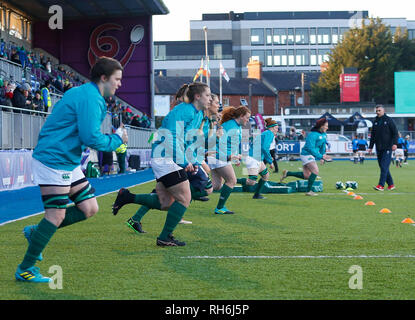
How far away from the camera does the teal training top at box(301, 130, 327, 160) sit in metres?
14.2

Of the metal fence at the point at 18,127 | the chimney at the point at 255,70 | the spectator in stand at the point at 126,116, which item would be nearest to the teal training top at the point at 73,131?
the metal fence at the point at 18,127

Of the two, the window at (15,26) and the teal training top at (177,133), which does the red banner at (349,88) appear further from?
the teal training top at (177,133)

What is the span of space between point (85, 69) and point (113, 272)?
31.9 m

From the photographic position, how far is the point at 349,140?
49125 mm

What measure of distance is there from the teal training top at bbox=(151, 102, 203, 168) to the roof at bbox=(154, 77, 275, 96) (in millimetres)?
77256

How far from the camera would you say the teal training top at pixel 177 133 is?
7.00 meters

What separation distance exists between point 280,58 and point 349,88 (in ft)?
109

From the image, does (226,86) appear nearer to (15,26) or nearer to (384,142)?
(15,26)

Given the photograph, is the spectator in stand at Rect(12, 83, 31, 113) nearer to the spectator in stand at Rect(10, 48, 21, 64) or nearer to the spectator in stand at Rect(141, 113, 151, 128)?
the spectator in stand at Rect(10, 48, 21, 64)

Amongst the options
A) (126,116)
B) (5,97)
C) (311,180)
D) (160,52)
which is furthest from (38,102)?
(160,52)

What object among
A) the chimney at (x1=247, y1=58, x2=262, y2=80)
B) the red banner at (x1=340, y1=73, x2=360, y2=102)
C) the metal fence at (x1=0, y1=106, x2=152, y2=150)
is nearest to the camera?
the metal fence at (x1=0, y1=106, x2=152, y2=150)

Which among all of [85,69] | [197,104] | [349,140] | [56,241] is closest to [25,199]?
[56,241]

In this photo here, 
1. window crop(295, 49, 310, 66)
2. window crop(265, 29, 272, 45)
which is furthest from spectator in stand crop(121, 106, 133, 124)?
window crop(295, 49, 310, 66)

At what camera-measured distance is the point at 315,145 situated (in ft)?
47.0
